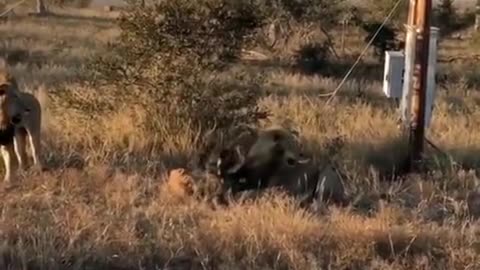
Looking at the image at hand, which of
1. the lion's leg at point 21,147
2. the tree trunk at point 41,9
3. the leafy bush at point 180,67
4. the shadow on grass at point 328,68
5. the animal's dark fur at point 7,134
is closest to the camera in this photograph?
the animal's dark fur at point 7,134

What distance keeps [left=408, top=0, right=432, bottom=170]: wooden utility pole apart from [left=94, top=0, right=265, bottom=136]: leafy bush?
1704 mm

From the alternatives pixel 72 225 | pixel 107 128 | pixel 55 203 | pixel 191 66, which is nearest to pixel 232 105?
pixel 191 66

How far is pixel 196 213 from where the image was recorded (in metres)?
8.00

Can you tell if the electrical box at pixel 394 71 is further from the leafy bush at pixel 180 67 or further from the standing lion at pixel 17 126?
the standing lion at pixel 17 126

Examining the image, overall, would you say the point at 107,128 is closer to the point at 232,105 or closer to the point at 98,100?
the point at 98,100

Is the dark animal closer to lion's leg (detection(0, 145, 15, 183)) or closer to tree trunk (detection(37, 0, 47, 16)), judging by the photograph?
lion's leg (detection(0, 145, 15, 183))

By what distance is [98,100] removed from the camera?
1150 cm

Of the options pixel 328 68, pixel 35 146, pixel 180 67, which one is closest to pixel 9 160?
pixel 35 146

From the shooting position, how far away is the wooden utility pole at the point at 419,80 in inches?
411

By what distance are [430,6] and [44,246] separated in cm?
534

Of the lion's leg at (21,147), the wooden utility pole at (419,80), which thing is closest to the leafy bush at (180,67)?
the wooden utility pole at (419,80)

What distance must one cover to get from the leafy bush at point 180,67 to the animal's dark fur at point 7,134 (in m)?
2.35

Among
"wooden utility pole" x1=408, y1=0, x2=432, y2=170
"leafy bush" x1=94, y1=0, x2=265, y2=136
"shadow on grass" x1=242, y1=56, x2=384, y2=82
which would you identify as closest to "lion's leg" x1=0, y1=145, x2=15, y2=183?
"leafy bush" x1=94, y1=0, x2=265, y2=136

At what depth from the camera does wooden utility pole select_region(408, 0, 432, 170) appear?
1045cm
